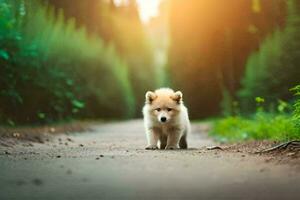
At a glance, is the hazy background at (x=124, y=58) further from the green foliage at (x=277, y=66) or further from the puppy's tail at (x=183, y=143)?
the puppy's tail at (x=183, y=143)

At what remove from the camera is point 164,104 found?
1198cm

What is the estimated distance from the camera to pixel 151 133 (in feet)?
39.0

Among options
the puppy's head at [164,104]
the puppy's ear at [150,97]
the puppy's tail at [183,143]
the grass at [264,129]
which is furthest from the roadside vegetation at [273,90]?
the puppy's ear at [150,97]

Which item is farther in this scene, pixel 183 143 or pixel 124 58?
pixel 124 58

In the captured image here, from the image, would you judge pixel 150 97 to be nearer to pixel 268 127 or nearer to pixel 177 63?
pixel 268 127

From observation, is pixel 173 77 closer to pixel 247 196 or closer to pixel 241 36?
pixel 241 36

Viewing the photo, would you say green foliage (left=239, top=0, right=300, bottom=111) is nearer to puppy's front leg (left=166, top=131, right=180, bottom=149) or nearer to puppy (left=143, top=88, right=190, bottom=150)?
puppy (left=143, top=88, right=190, bottom=150)

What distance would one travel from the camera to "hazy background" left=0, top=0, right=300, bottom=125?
17.7m

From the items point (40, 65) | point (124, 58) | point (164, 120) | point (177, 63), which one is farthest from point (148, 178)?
point (124, 58)

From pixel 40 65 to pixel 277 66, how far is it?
8310mm

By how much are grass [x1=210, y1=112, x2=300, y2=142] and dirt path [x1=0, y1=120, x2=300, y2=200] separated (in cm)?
291

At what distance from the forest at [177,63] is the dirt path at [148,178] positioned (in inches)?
134

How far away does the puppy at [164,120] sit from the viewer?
1177 centimetres

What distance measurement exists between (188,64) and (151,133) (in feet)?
80.6
